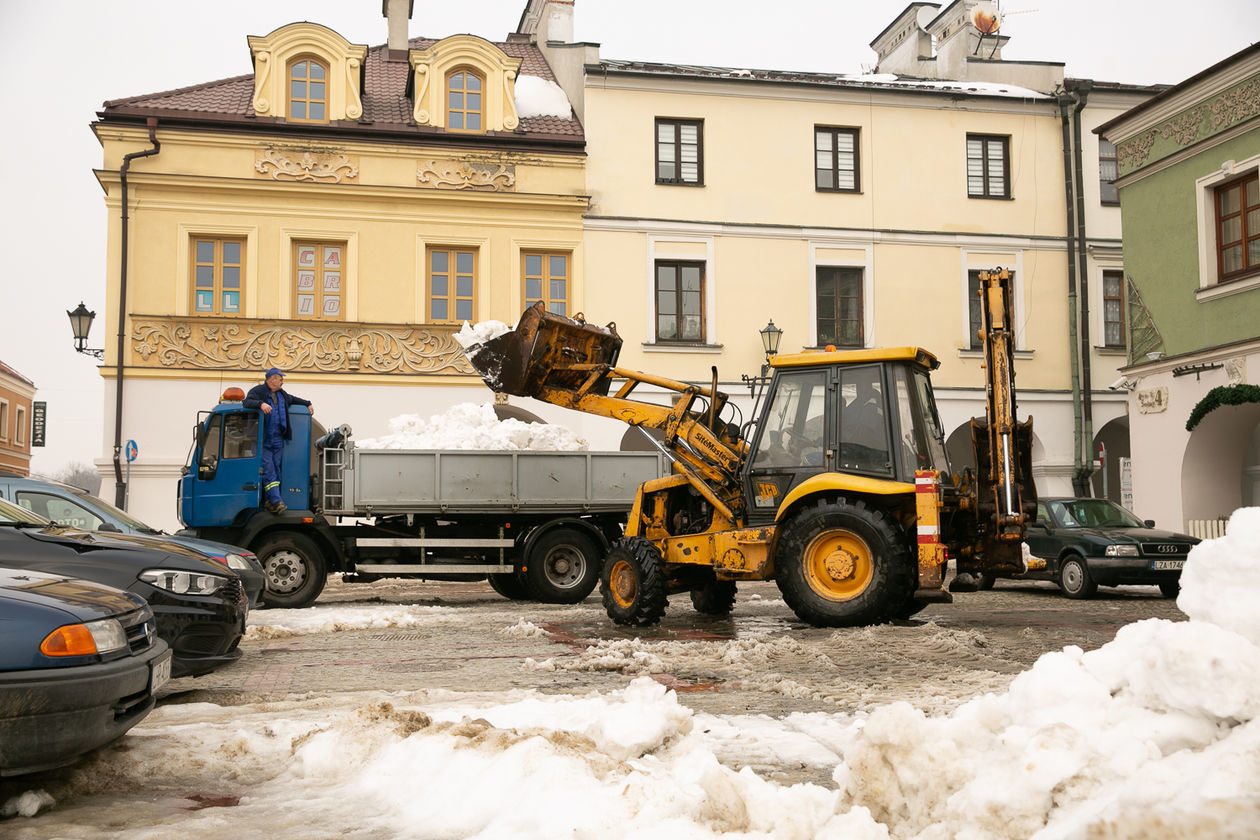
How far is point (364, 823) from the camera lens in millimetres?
4324

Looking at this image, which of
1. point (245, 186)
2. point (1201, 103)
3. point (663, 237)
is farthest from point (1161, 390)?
point (245, 186)

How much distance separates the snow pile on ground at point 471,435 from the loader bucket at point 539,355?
274 cm

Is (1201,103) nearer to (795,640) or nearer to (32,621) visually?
(795,640)

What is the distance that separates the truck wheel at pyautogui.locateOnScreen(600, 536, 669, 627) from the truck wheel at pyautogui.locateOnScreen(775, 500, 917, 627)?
1.35m

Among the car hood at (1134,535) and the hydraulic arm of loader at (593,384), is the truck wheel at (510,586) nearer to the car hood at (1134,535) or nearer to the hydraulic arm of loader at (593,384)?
the hydraulic arm of loader at (593,384)

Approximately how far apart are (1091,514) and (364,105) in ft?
56.7

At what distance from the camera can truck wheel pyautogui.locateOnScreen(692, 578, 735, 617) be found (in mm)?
12594

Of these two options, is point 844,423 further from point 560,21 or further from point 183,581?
point 560,21

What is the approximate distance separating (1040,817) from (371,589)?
1604cm

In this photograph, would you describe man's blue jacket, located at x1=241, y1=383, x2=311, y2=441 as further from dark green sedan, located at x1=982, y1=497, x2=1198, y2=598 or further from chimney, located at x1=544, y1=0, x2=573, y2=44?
chimney, located at x1=544, y1=0, x2=573, y2=44

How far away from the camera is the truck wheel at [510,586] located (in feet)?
49.8

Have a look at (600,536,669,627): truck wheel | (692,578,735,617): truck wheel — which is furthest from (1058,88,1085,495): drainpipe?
(600,536,669,627): truck wheel

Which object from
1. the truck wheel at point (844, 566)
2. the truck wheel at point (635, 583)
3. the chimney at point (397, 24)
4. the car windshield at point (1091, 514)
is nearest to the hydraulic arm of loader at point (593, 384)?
the truck wheel at point (635, 583)

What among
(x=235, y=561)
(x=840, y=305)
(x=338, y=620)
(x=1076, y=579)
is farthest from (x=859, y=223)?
(x=235, y=561)
